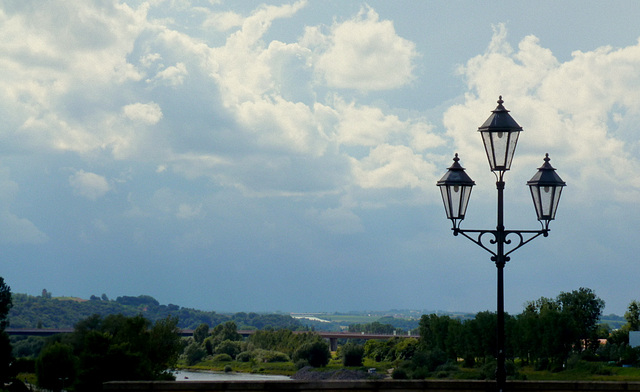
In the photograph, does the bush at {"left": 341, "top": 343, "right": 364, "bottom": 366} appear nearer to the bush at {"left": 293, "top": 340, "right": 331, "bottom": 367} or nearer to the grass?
the bush at {"left": 293, "top": 340, "right": 331, "bottom": 367}

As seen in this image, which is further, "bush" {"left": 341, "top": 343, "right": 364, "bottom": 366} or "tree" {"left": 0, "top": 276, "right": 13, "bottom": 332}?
"bush" {"left": 341, "top": 343, "right": 364, "bottom": 366}

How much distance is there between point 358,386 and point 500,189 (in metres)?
4.30

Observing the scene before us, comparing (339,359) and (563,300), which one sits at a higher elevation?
(563,300)

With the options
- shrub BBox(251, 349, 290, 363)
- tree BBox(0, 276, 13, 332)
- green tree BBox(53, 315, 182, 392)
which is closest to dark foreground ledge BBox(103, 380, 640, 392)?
green tree BBox(53, 315, 182, 392)

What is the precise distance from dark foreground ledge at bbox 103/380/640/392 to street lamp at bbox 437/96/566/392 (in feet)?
5.31

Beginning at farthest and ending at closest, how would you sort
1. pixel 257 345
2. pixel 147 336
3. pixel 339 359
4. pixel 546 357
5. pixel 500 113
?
pixel 257 345 → pixel 339 359 → pixel 546 357 → pixel 147 336 → pixel 500 113

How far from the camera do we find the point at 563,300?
326 ft

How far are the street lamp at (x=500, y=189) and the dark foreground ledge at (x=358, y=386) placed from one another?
5.31ft

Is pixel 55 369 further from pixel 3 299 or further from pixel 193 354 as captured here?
pixel 193 354

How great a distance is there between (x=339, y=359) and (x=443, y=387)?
4129 inches

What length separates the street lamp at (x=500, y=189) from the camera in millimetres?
11289

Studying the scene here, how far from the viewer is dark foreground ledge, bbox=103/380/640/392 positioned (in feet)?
39.5

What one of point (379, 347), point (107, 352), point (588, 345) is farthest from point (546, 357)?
point (107, 352)

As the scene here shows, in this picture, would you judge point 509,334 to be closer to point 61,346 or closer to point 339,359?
point 339,359
